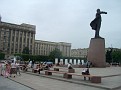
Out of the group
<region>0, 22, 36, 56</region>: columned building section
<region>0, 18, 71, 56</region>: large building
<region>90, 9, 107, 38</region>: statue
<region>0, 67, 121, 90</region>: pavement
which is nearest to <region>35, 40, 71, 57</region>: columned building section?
<region>0, 18, 71, 56</region>: large building

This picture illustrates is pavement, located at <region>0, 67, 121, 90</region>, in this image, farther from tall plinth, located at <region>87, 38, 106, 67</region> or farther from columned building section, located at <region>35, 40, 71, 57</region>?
columned building section, located at <region>35, 40, 71, 57</region>

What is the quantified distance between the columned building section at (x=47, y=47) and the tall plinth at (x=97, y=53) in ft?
344

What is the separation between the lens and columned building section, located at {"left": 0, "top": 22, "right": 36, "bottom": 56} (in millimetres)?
114938

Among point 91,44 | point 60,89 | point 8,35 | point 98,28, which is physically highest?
point 8,35

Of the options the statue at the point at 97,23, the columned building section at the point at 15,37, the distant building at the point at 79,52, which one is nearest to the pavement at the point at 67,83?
the statue at the point at 97,23

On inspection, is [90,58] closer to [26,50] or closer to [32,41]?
[26,50]

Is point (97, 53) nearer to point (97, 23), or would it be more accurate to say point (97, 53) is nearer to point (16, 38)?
point (97, 23)

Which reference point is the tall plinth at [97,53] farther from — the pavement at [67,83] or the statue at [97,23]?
the pavement at [67,83]

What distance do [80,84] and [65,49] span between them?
135872 millimetres

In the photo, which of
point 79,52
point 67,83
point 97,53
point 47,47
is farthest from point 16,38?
point 67,83

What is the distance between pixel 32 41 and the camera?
12762 centimetres

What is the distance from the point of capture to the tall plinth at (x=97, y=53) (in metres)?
33.3

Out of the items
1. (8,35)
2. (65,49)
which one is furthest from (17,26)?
(65,49)

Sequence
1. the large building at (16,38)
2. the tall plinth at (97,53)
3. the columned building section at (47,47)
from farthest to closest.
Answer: the columned building section at (47,47)
the large building at (16,38)
the tall plinth at (97,53)
